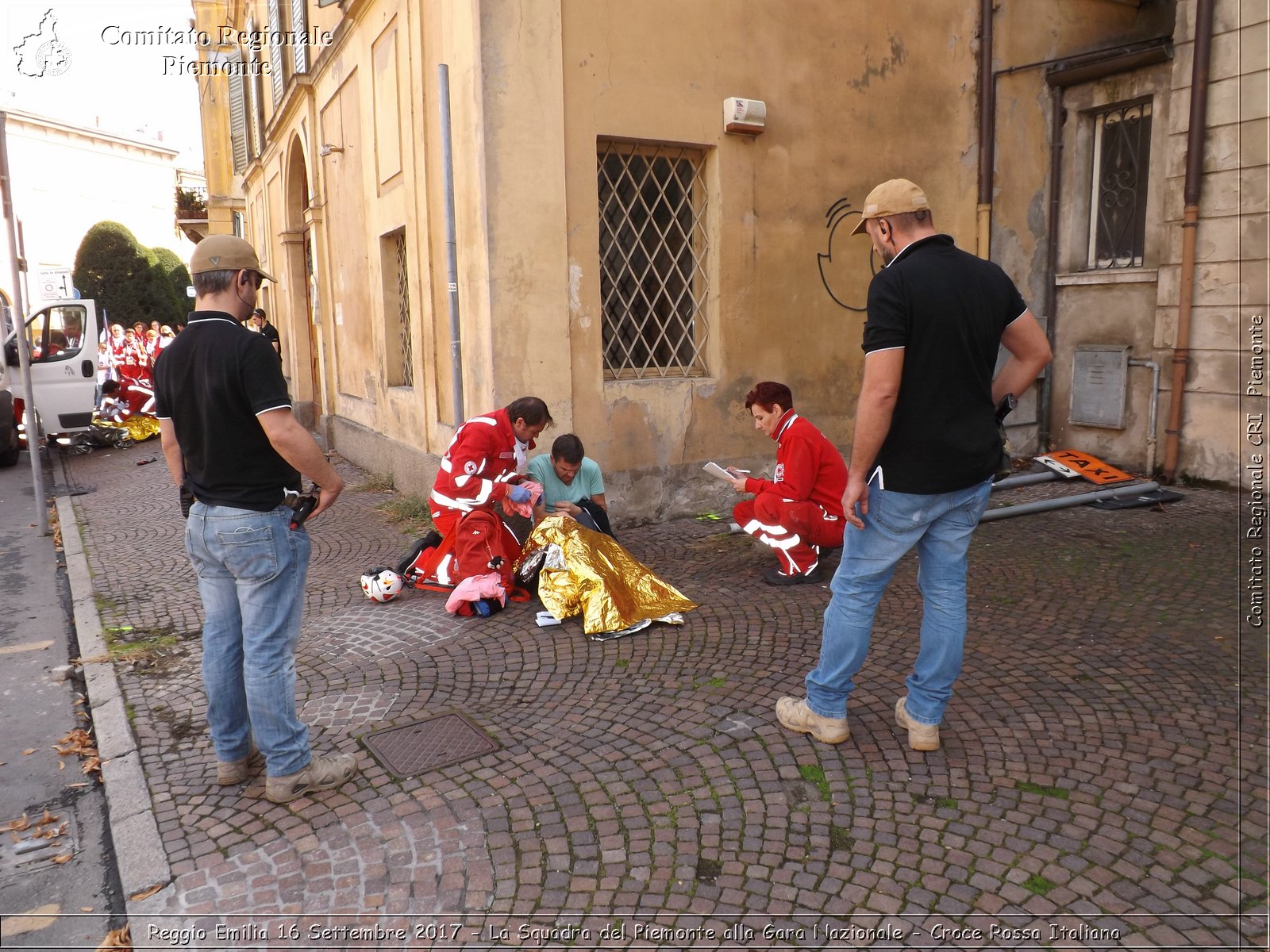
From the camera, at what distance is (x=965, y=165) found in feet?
28.0

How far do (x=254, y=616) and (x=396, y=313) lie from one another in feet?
22.7

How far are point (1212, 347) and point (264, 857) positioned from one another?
8.14 metres

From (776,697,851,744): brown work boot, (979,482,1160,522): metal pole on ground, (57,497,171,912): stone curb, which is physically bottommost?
(57,497,171,912): stone curb

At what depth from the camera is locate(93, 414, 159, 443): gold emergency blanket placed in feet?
46.0

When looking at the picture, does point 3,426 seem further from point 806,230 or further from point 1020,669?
point 1020,669

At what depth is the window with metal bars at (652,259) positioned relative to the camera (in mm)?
7133

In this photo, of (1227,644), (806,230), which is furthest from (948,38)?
(1227,644)

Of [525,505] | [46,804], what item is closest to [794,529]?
[525,505]

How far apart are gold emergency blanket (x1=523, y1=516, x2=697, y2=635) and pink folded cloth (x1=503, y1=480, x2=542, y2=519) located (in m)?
0.13

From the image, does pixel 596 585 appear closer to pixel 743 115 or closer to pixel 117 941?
pixel 117 941

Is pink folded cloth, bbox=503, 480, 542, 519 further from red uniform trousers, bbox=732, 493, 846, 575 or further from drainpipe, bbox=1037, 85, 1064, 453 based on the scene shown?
drainpipe, bbox=1037, 85, 1064, 453

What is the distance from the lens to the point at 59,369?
39.1ft

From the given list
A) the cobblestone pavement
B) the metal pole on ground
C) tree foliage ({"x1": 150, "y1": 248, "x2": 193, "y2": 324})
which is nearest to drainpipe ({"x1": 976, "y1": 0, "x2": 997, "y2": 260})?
the metal pole on ground

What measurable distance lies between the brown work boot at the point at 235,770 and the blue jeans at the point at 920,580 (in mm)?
2255
